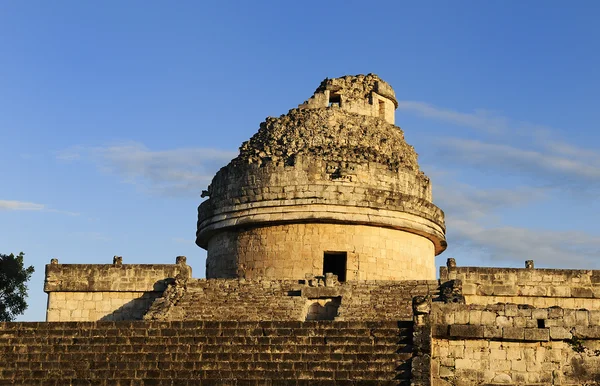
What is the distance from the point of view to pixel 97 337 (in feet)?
60.4

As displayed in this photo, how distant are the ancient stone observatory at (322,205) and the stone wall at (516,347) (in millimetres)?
6425

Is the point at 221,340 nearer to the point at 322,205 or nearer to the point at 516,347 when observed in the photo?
the point at 516,347

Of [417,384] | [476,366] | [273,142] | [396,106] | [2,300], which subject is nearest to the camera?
[417,384]

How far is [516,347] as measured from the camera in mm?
17547

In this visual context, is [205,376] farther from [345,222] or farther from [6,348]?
[345,222]

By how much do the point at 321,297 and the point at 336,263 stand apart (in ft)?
9.15

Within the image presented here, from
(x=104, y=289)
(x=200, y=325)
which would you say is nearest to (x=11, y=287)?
(x=104, y=289)

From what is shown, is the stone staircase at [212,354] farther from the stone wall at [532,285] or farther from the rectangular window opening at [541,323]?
the stone wall at [532,285]

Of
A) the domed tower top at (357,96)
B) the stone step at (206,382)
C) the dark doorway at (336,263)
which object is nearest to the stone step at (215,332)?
the stone step at (206,382)

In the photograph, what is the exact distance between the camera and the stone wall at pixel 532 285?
23.1m

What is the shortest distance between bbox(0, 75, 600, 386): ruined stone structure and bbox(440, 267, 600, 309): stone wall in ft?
0.11

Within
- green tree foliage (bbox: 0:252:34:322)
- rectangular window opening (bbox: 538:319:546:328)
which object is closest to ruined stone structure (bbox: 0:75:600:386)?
rectangular window opening (bbox: 538:319:546:328)

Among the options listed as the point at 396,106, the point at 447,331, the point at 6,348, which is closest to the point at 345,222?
the point at 396,106

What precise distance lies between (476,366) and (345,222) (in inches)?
292
